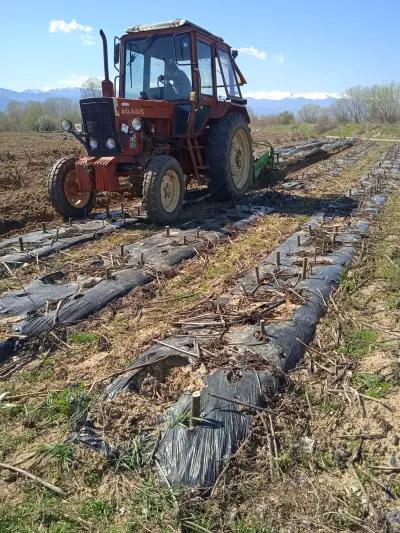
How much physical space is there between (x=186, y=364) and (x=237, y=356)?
36cm

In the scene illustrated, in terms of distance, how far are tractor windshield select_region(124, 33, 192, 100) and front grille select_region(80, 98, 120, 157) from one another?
38.7 inches

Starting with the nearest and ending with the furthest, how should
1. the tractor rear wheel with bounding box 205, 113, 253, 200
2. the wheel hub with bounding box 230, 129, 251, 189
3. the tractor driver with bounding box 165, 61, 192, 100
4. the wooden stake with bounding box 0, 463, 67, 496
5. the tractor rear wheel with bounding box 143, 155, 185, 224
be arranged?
the wooden stake with bounding box 0, 463, 67, 496
the tractor rear wheel with bounding box 143, 155, 185, 224
the tractor driver with bounding box 165, 61, 192, 100
the tractor rear wheel with bounding box 205, 113, 253, 200
the wheel hub with bounding box 230, 129, 251, 189

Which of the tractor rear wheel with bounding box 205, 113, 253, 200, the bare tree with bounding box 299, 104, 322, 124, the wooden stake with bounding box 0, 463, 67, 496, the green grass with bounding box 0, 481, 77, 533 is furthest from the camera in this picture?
the bare tree with bounding box 299, 104, 322, 124

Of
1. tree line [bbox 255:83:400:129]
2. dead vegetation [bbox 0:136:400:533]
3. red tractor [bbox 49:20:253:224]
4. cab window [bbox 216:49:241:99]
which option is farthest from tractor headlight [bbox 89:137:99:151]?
tree line [bbox 255:83:400:129]

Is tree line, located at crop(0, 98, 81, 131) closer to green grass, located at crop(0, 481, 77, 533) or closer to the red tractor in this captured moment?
the red tractor

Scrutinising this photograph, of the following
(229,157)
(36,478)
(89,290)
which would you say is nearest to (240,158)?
(229,157)

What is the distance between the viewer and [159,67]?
789cm

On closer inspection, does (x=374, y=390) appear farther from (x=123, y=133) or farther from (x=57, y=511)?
(x=123, y=133)

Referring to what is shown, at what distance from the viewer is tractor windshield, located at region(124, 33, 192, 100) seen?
7.73 m

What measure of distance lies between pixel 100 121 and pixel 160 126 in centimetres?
105

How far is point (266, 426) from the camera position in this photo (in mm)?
2738

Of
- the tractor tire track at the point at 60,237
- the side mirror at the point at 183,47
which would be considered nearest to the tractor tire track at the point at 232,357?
the tractor tire track at the point at 60,237

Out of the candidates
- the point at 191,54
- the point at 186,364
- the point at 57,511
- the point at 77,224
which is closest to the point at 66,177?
the point at 77,224

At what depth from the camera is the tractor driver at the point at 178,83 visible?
7.86 meters
